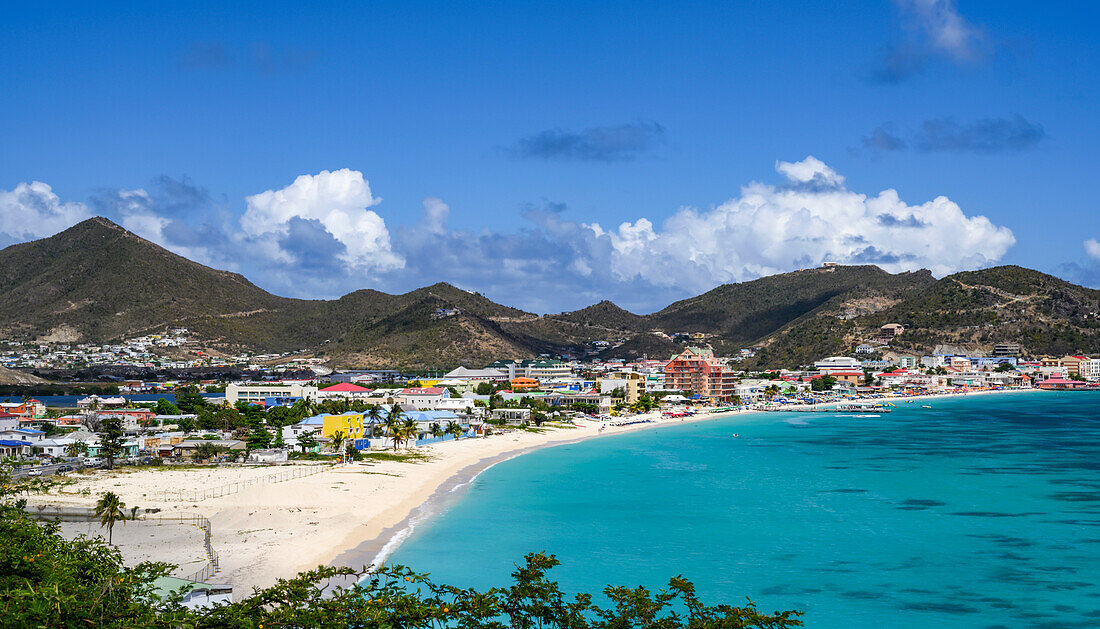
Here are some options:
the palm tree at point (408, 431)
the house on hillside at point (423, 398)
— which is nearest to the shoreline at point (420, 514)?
the palm tree at point (408, 431)

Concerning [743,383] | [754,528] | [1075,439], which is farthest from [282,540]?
[743,383]

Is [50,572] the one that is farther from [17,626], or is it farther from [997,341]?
[997,341]

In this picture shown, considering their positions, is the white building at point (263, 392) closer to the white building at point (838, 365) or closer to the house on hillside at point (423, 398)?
the house on hillside at point (423, 398)

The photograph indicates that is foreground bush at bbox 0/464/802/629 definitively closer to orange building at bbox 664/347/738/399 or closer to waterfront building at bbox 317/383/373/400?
waterfront building at bbox 317/383/373/400

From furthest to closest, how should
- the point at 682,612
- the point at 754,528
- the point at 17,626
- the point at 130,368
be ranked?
the point at 130,368 → the point at 754,528 → the point at 682,612 → the point at 17,626

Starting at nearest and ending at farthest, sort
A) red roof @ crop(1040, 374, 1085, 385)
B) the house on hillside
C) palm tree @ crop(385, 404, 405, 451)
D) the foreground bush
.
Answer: the foreground bush, palm tree @ crop(385, 404, 405, 451), the house on hillside, red roof @ crop(1040, 374, 1085, 385)

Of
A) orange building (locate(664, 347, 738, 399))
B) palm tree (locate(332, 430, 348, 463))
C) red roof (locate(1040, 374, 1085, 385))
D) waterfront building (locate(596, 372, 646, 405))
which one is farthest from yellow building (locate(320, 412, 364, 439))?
red roof (locate(1040, 374, 1085, 385))
